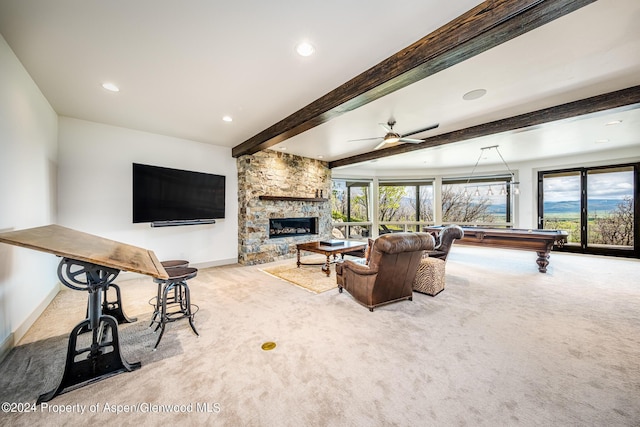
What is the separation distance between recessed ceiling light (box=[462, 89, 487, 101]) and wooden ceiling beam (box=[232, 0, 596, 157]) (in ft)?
3.81

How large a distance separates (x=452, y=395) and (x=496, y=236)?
449 cm

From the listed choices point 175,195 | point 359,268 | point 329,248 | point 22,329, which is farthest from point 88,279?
point 329,248

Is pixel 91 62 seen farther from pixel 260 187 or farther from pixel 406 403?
pixel 406 403

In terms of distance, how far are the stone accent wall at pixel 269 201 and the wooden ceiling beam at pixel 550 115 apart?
276 centimetres

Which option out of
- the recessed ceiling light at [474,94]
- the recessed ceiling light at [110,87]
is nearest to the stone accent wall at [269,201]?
the recessed ceiling light at [110,87]

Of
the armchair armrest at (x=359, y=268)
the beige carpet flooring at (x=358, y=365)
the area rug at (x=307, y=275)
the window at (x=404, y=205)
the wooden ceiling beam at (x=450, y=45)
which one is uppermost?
the wooden ceiling beam at (x=450, y=45)

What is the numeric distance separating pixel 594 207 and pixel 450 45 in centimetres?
771

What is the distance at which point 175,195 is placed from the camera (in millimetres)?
4266

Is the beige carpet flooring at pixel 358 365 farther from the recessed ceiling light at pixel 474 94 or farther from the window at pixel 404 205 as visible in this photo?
the window at pixel 404 205

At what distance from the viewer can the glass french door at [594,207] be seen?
580cm

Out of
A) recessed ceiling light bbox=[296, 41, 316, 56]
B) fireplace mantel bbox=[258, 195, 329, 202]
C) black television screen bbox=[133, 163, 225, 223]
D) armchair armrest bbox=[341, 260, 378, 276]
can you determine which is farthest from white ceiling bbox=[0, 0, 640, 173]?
armchair armrest bbox=[341, 260, 378, 276]

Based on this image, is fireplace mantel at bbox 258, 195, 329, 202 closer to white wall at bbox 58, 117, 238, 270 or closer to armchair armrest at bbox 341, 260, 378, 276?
white wall at bbox 58, 117, 238, 270

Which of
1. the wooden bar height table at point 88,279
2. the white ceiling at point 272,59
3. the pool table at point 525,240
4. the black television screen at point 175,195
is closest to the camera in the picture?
the wooden bar height table at point 88,279

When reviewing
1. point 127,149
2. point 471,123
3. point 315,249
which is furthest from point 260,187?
point 471,123
